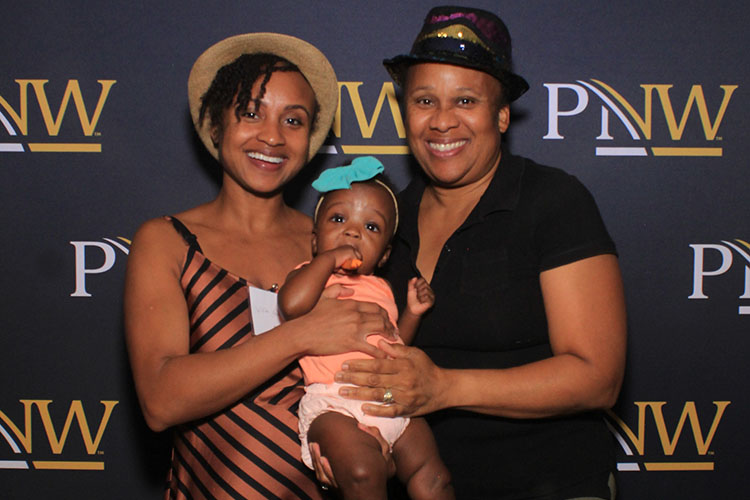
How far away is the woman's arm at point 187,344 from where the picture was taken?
148cm

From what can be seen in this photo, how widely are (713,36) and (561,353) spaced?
5.86 feet

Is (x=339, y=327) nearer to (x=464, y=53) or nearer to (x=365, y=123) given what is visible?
(x=464, y=53)

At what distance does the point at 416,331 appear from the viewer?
67.4 inches

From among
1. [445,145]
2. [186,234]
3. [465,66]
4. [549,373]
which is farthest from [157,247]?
[549,373]

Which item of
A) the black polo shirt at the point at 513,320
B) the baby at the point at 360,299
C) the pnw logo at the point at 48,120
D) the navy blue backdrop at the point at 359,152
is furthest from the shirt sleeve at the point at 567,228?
the pnw logo at the point at 48,120

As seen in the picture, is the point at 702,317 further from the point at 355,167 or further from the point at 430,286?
the point at 355,167

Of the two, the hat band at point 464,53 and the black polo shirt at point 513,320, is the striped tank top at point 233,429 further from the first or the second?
Result: the hat band at point 464,53

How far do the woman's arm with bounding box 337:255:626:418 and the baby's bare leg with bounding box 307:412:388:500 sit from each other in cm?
7

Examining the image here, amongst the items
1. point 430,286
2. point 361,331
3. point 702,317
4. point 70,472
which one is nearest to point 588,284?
point 430,286

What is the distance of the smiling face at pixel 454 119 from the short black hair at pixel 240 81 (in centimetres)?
42

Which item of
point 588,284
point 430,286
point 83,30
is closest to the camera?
point 588,284

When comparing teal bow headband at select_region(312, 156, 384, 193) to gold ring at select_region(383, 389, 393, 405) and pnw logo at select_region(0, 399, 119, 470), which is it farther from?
pnw logo at select_region(0, 399, 119, 470)

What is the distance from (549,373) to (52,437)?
7.20 ft

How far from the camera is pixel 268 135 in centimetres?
172
